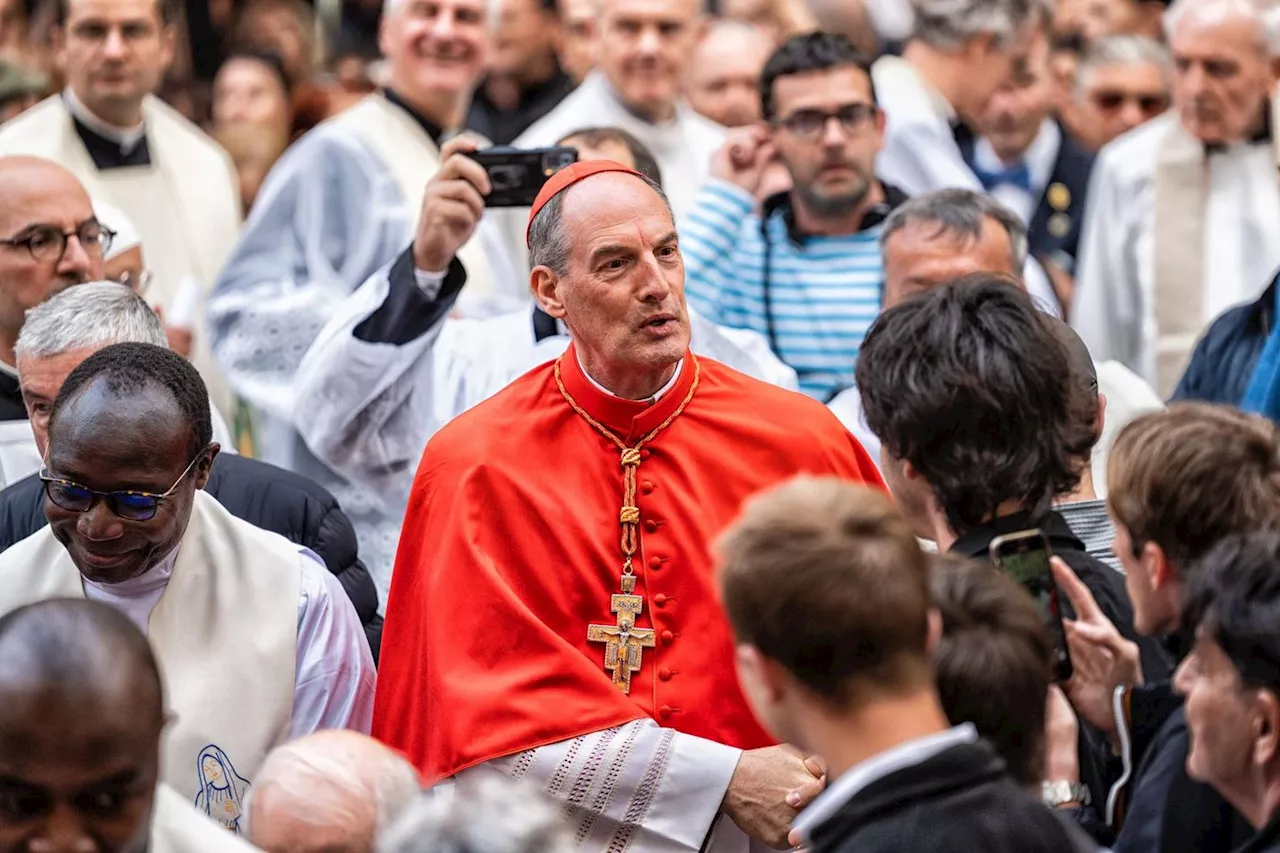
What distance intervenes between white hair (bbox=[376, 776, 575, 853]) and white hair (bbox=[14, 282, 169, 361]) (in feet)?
7.86

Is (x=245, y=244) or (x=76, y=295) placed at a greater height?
(x=76, y=295)

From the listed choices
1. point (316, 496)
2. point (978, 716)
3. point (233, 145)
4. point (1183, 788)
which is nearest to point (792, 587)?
point (978, 716)

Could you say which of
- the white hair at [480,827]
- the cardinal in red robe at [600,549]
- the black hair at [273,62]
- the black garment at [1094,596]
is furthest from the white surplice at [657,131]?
the white hair at [480,827]

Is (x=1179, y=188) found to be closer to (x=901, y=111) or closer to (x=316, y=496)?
(x=901, y=111)

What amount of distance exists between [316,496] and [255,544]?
0.51 m

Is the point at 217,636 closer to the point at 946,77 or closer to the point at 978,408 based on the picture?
the point at 978,408

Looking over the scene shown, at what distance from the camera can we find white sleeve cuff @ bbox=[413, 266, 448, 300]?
17.8ft

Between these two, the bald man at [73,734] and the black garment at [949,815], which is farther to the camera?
the bald man at [73,734]

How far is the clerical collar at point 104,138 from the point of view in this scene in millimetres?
Answer: 7762

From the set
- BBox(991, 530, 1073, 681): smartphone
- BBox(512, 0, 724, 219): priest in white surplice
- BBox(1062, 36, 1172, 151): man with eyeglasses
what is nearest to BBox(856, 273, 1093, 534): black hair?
BBox(991, 530, 1073, 681): smartphone

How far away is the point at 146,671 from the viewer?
3.00 meters

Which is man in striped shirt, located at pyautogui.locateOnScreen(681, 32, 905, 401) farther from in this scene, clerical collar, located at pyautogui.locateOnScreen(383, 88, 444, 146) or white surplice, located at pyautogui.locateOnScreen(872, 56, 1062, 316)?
clerical collar, located at pyautogui.locateOnScreen(383, 88, 444, 146)

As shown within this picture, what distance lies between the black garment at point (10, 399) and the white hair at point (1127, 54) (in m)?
5.63

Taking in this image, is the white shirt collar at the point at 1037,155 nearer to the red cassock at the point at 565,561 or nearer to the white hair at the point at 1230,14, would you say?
the white hair at the point at 1230,14
